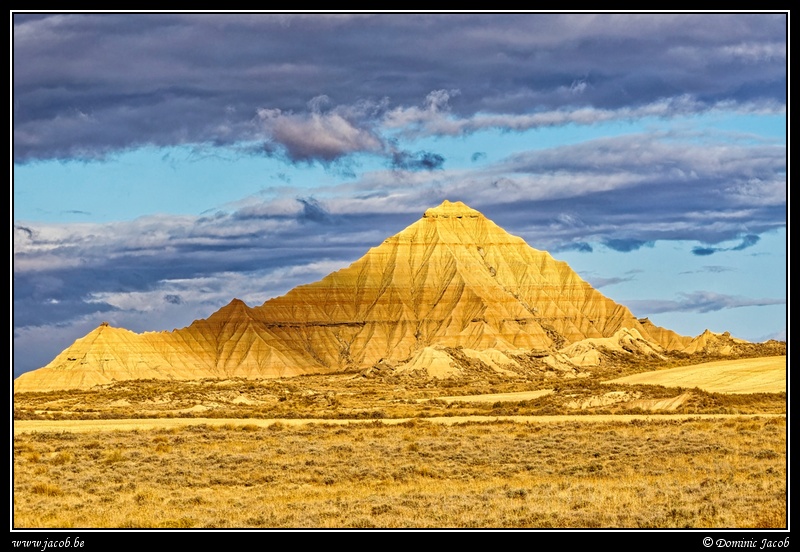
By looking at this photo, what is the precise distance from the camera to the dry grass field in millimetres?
18953

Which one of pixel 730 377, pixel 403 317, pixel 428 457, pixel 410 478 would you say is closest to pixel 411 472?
pixel 410 478

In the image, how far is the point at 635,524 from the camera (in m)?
17.9

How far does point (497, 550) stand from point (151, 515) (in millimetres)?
7308

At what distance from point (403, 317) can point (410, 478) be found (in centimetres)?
13917

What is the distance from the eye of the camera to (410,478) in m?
24.6

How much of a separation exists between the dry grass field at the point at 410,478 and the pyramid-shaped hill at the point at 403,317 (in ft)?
331

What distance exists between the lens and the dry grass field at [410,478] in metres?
19.0

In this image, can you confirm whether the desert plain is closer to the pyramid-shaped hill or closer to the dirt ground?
the dirt ground

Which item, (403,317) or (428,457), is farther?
(403,317)

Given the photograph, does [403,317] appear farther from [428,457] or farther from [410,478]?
[410,478]

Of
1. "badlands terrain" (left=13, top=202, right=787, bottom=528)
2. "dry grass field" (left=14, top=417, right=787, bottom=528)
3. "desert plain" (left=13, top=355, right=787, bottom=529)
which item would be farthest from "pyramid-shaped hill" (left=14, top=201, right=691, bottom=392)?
"dry grass field" (left=14, top=417, right=787, bottom=528)

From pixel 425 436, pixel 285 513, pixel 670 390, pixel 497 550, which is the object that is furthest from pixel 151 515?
pixel 670 390

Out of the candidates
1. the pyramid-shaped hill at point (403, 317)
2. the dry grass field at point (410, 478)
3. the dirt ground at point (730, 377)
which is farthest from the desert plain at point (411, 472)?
the pyramid-shaped hill at point (403, 317)

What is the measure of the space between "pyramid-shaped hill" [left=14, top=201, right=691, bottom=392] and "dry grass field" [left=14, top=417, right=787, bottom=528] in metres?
101
